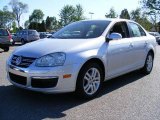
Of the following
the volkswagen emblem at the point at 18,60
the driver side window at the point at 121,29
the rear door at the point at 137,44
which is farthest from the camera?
the rear door at the point at 137,44

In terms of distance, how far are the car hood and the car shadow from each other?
0.87m

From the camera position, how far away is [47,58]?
17.0 feet

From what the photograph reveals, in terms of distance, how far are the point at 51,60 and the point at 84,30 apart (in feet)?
5.13

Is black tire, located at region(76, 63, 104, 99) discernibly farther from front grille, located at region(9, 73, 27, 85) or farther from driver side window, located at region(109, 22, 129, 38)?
driver side window, located at region(109, 22, 129, 38)

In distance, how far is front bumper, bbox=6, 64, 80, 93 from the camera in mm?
5074

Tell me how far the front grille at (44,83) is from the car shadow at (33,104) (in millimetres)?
361

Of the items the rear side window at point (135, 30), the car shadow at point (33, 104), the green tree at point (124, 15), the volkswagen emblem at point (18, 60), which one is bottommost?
the car shadow at point (33, 104)

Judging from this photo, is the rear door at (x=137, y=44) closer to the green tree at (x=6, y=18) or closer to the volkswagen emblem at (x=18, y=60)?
the volkswagen emblem at (x=18, y=60)

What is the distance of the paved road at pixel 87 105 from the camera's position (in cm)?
473

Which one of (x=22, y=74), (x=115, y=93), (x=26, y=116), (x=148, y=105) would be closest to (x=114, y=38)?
(x=115, y=93)

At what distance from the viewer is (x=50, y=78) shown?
16.7 feet

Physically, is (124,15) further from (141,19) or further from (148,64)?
(148,64)

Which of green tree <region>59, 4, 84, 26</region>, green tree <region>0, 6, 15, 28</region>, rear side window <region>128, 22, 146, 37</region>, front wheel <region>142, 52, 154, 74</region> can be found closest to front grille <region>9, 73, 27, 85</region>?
rear side window <region>128, 22, 146, 37</region>

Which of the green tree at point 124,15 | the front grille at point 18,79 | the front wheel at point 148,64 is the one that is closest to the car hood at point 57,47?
the front grille at point 18,79
